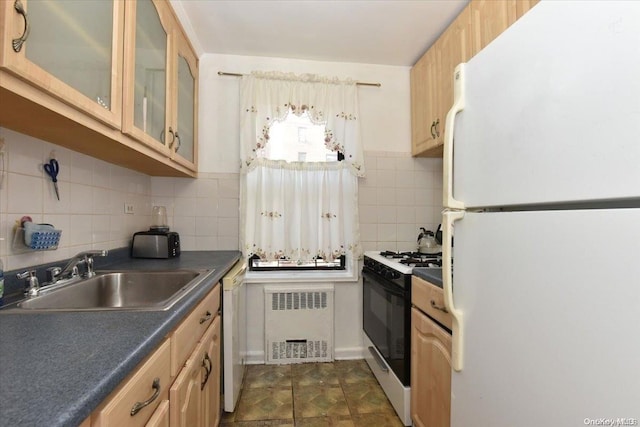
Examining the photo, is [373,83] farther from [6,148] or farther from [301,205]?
[6,148]

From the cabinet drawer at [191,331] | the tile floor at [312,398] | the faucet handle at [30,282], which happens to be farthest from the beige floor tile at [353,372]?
the faucet handle at [30,282]

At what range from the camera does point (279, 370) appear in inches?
87.0

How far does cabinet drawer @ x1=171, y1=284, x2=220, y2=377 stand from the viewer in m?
0.91

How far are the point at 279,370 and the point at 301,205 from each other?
4.22 ft

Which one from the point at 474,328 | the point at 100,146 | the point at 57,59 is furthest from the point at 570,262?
the point at 100,146

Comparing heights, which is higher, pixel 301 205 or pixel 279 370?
pixel 301 205

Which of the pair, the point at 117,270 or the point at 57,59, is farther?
the point at 117,270

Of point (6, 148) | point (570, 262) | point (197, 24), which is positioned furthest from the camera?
point (197, 24)

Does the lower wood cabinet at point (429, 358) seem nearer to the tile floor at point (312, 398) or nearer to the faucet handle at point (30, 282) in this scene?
the tile floor at point (312, 398)

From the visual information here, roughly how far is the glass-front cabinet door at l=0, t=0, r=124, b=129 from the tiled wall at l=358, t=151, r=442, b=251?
1823 millimetres

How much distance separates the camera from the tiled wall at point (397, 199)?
8.12 ft

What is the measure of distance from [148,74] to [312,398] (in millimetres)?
2114

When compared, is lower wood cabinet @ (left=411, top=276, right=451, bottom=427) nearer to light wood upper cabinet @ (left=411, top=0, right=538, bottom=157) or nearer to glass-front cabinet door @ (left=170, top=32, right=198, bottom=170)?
light wood upper cabinet @ (left=411, top=0, right=538, bottom=157)

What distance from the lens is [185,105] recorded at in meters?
2.02
